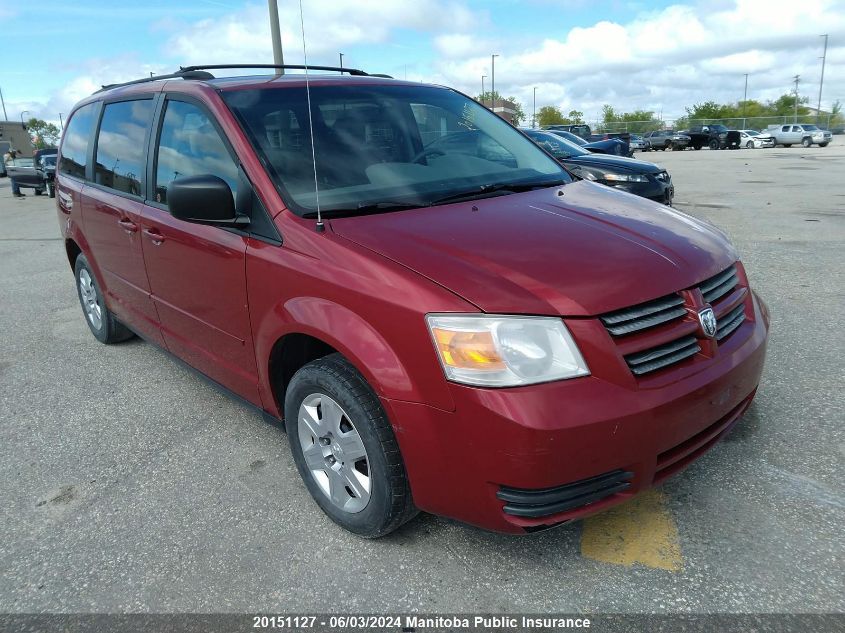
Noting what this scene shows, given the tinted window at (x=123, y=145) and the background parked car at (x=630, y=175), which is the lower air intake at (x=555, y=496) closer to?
the tinted window at (x=123, y=145)

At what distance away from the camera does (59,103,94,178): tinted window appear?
445 centimetres

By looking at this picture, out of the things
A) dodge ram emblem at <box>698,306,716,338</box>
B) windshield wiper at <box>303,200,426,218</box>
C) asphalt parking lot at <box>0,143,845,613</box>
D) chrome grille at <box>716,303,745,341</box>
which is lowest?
asphalt parking lot at <box>0,143,845,613</box>

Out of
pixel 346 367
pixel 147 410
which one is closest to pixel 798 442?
pixel 346 367

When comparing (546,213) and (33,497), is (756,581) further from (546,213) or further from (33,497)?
(33,497)

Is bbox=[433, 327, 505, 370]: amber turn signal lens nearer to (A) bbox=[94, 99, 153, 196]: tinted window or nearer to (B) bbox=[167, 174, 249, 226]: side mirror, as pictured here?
(B) bbox=[167, 174, 249, 226]: side mirror

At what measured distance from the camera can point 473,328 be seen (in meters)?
2.00

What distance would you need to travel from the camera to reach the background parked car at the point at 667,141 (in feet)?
147

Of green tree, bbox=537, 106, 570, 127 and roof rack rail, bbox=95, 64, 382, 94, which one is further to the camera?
green tree, bbox=537, 106, 570, 127

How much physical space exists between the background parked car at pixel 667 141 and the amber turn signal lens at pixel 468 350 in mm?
48043

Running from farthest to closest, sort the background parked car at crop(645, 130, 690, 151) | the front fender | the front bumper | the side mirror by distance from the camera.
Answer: the background parked car at crop(645, 130, 690, 151) → the side mirror → the front fender → the front bumper

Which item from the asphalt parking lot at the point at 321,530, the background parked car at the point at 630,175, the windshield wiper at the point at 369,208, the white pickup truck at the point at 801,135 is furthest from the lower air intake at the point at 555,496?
the white pickup truck at the point at 801,135

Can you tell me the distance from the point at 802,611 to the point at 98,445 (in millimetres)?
3266

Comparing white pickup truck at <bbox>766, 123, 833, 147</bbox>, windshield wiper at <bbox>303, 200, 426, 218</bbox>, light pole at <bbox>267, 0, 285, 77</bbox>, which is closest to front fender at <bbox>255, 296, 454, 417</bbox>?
windshield wiper at <bbox>303, 200, 426, 218</bbox>

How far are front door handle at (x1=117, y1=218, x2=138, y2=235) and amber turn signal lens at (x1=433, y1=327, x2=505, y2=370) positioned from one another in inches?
91.9
